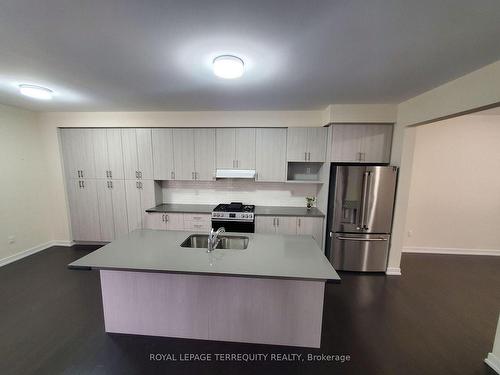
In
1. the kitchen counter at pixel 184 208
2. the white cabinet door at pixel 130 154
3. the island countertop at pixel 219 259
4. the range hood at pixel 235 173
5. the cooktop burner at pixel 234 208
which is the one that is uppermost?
the white cabinet door at pixel 130 154

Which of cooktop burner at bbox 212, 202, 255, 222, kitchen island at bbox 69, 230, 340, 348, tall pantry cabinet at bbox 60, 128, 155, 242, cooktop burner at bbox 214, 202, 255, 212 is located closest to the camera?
kitchen island at bbox 69, 230, 340, 348

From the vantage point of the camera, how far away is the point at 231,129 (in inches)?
137

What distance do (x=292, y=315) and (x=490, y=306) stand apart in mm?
2640

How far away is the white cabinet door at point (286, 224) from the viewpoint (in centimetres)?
336

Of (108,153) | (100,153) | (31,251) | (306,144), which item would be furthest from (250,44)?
(31,251)

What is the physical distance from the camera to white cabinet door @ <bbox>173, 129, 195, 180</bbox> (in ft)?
11.6

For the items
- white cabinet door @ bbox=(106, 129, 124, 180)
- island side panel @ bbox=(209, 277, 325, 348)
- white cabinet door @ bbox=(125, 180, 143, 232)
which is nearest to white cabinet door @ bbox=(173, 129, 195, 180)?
white cabinet door @ bbox=(125, 180, 143, 232)

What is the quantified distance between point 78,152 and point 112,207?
1.20 m

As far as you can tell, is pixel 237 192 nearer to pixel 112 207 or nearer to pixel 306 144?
pixel 306 144

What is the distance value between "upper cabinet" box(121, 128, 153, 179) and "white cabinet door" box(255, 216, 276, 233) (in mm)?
2186

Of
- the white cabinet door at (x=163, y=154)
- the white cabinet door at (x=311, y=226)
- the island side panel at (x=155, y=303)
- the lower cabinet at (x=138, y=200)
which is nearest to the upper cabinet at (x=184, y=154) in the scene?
the white cabinet door at (x=163, y=154)

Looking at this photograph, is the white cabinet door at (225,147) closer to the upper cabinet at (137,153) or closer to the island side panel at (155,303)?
the upper cabinet at (137,153)

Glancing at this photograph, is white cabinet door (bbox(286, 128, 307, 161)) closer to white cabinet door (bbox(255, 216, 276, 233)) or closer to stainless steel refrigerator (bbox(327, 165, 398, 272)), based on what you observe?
stainless steel refrigerator (bbox(327, 165, 398, 272))

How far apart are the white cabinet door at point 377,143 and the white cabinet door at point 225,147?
218cm
